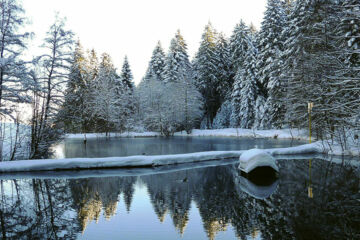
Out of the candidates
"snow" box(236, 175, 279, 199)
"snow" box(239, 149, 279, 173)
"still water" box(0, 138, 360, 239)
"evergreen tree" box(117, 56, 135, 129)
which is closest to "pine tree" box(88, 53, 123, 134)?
"evergreen tree" box(117, 56, 135, 129)

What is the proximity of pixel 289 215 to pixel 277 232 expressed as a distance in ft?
4.31

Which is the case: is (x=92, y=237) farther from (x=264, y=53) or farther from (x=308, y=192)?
(x=264, y=53)

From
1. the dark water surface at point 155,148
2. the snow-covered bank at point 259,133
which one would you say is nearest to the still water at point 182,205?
the dark water surface at point 155,148

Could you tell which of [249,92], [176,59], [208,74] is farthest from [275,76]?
[176,59]

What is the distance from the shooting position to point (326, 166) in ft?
49.0

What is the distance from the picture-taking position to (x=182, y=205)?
8734 millimetres

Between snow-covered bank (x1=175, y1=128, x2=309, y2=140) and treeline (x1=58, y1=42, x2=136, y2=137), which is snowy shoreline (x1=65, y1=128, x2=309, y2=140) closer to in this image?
snow-covered bank (x1=175, y1=128, x2=309, y2=140)

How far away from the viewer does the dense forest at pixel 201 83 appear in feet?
53.2

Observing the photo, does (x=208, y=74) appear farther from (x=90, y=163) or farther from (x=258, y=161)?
(x=258, y=161)

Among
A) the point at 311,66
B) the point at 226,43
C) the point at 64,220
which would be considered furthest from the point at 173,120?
the point at 64,220

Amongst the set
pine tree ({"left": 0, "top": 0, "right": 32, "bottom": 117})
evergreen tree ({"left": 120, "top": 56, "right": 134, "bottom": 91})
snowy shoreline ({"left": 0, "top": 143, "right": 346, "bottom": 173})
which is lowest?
snowy shoreline ({"left": 0, "top": 143, "right": 346, "bottom": 173})

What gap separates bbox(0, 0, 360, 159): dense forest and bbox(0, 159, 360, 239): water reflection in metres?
6.11

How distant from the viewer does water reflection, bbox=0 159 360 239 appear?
663cm

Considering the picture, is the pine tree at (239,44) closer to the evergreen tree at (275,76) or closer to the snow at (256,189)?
the evergreen tree at (275,76)
